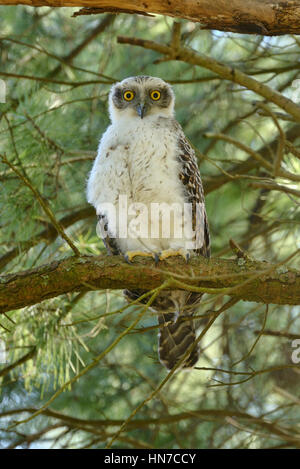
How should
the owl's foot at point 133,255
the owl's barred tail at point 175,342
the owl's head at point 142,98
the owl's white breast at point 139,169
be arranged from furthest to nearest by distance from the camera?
1. the owl's head at point 142,98
2. the owl's barred tail at point 175,342
3. the owl's white breast at point 139,169
4. the owl's foot at point 133,255

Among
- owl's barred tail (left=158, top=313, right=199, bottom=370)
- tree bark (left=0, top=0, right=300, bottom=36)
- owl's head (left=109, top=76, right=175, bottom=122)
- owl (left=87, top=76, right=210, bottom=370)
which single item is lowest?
owl's barred tail (left=158, top=313, right=199, bottom=370)

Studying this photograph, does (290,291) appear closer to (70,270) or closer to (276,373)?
(70,270)

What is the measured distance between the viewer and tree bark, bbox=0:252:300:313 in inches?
113

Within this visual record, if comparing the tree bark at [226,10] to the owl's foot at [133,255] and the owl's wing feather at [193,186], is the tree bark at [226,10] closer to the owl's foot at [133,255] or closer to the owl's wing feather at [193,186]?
the owl's wing feather at [193,186]

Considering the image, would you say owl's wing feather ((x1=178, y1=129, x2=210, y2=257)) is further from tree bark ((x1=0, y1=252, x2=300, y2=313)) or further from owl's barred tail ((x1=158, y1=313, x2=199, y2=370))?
tree bark ((x1=0, y1=252, x2=300, y2=313))

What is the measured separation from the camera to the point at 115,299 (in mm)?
5152

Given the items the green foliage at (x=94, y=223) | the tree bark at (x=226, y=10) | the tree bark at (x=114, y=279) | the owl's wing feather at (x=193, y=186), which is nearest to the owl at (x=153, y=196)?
the owl's wing feather at (x=193, y=186)

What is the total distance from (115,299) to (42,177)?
1.58 m

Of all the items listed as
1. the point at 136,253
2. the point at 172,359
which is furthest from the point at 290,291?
the point at 172,359

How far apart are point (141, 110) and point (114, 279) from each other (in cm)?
164

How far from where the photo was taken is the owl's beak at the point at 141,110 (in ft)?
13.5

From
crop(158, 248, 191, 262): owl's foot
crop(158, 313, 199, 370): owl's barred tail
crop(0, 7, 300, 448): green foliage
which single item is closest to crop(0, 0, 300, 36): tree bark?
crop(0, 7, 300, 448): green foliage

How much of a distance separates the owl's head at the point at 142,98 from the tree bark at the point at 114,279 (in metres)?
1.61
